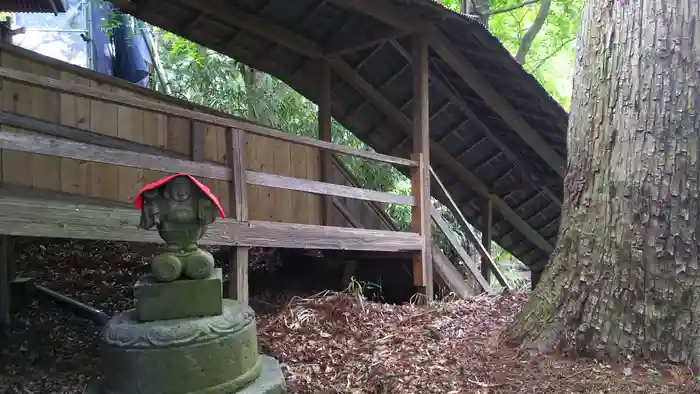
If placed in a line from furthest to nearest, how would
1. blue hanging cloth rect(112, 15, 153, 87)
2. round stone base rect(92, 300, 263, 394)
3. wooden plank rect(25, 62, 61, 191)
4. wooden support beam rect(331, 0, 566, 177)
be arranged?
blue hanging cloth rect(112, 15, 153, 87) → wooden support beam rect(331, 0, 566, 177) → wooden plank rect(25, 62, 61, 191) → round stone base rect(92, 300, 263, 394)

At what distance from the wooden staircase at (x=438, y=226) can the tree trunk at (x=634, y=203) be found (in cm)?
333

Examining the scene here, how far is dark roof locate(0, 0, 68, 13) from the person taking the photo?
6.43 metres

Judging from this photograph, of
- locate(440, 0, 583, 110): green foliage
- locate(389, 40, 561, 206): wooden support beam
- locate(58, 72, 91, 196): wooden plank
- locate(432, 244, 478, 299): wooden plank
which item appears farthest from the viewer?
locate(440, 0, 583, 110): green foliage

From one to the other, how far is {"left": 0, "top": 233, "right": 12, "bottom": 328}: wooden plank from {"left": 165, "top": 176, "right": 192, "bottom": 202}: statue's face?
3.02 m

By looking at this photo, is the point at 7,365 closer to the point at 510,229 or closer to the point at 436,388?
the point at 436,388

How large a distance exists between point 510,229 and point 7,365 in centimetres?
874

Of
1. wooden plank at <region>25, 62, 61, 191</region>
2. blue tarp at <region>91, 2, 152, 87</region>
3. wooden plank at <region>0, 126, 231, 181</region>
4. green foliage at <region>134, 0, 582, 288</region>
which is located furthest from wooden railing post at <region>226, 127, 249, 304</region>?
blue tarp at <region>91, 2, 152, 87</region>

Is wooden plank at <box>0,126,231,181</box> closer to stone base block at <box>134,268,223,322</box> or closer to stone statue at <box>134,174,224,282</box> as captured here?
stone statue at <box>134,174,224,282</box>

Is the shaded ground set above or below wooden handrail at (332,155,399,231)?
below

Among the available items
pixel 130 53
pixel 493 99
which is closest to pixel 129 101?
pixel 493 99

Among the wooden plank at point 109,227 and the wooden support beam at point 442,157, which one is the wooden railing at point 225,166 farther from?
the wooden support beam at point 442,157

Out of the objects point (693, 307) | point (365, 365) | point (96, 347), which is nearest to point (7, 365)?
point (96, 347)

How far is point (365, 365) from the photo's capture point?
4.18 m

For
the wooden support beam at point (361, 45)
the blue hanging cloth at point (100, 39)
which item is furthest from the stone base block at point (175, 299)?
the blue hanging cloth at point (100, 39)
